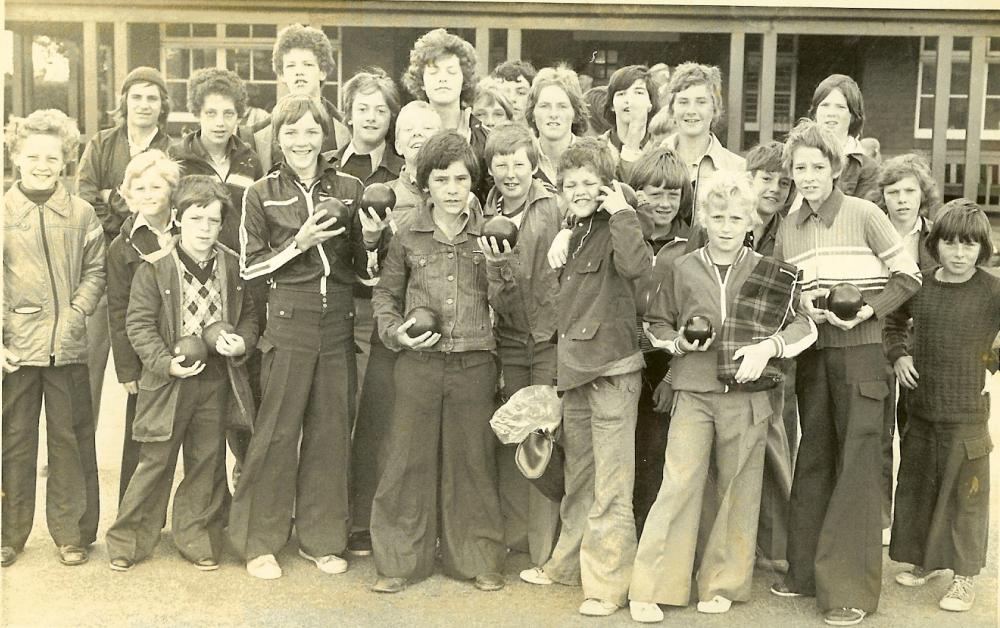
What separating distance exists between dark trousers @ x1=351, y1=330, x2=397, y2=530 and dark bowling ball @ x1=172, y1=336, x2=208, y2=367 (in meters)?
0.74

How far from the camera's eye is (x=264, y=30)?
24.6ft

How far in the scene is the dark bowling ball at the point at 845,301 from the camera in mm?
4129

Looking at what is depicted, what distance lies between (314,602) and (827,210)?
2654 mm

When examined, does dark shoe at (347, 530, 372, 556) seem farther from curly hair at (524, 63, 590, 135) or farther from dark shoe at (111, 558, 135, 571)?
curly hair at (524, 63, 590, 135)

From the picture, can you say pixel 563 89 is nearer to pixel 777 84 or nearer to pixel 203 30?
pixel 203 30

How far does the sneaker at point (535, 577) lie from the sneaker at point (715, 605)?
2.18ft

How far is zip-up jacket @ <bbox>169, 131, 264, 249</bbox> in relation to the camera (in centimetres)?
514

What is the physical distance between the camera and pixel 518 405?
4.38 meters

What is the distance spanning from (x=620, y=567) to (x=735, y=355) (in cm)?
98

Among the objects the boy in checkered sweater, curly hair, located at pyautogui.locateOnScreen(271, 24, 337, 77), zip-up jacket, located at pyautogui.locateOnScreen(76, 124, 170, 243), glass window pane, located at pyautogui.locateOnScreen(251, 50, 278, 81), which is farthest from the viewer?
glass window pane, located at pyautogui.locateOnScreen(251, 50, 278, 81)

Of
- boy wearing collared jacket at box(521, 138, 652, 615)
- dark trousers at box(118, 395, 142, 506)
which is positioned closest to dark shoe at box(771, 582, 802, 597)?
boy wearing collared jacket at box(521, 138, 652, 615)

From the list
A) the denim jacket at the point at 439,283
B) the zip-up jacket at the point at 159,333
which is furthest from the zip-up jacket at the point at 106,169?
the denim jacket at the point at 439,283

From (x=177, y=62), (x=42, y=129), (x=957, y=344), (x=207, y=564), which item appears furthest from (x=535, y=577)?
(x=177, y=62)

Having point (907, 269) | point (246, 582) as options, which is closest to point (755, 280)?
point (907, 269)
